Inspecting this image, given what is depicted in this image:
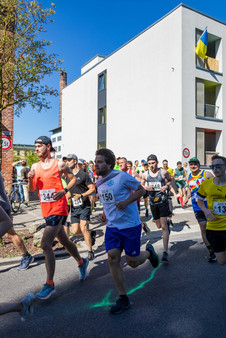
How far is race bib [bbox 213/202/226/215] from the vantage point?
3.57 m

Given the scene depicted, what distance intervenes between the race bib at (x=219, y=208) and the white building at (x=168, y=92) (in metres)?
13.1

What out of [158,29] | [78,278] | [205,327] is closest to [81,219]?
[78,278]

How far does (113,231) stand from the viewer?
128 inches

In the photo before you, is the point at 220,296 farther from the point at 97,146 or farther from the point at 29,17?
the point at 97,146

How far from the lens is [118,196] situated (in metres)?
3.25

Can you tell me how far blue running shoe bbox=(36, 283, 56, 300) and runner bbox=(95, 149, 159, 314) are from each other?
914 mm

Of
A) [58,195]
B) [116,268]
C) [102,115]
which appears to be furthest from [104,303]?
[102,115]

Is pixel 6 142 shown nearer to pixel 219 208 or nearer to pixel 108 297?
pixel 108 297

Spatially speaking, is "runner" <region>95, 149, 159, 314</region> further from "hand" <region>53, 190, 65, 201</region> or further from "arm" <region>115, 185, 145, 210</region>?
"hand" <region>53, 190, 65, 201</region>

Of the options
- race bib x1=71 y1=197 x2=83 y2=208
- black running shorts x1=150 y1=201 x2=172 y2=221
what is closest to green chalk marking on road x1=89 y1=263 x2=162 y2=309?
black running shorts x1=150 y1=201 x2=172 y2=221

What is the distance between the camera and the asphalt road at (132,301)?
2.75 metres

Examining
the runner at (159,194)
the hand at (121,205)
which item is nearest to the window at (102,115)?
the runner at (159,194)

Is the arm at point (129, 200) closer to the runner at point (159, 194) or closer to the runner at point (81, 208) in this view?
the runner at point (159, 194)

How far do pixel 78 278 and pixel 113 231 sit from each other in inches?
Result: 58.3
